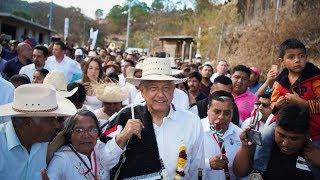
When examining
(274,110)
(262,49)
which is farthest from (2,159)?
(262,49)

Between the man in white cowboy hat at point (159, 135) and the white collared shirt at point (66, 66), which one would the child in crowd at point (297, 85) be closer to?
the man in white cowboy hat at point (159, 135)

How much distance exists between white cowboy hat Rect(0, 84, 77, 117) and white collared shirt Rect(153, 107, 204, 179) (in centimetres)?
78

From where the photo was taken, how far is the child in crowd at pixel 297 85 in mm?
3696

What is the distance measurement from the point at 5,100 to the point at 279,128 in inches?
105

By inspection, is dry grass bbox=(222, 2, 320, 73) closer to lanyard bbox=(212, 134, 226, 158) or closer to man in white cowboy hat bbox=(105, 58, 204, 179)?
lanyard bbox=(212, 134, 226, 158)

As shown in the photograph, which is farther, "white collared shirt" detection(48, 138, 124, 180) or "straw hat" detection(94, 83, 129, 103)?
"straw hat" detection(94, 83, 129, 103)

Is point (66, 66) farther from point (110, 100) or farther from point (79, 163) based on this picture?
point (79, 163)

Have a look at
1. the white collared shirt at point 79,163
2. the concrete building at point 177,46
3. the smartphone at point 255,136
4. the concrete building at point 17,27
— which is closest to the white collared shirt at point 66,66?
the white collared shirt at point 79,163

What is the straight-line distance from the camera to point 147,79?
348 centimetres

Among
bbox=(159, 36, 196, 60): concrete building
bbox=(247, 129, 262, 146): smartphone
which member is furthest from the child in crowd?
bbox=(159, 36, 196, 60): concrete building

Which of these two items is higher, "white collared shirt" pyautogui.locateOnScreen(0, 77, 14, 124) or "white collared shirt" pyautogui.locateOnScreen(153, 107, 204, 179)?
"white collared shirt" pyautogui.locateOnScreen(0, 77, 14, 124)

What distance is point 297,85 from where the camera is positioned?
12.8 ft

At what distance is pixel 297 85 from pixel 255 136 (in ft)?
2.59

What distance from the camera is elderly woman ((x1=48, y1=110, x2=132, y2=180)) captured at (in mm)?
3254
